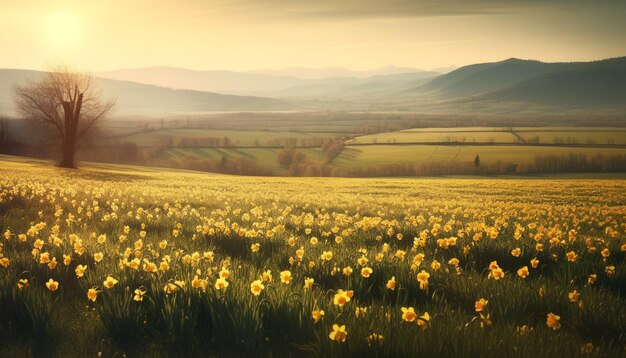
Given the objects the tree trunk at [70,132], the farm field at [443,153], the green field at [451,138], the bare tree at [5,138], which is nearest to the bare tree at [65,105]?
the tree trunk at [70,132]

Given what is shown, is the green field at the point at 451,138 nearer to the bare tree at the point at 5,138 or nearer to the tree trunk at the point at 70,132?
the bare tree at the point at 5,138

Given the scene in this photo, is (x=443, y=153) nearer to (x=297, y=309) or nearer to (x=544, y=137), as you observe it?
(x=544, y=137)

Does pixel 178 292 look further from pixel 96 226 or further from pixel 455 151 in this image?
pixel 455 151

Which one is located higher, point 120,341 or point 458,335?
point 458,335

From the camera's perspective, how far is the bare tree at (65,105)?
144 feet

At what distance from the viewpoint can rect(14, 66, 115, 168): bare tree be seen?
4381cm

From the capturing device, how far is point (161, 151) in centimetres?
9762

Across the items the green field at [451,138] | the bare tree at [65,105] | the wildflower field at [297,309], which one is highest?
the bare tree at [65,105]

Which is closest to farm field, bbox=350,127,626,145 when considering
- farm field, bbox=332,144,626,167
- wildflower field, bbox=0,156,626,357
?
farm field, bbox=332,144,626,167

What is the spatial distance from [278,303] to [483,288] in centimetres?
221

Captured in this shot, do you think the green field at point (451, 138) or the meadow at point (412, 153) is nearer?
the meadow at point (412, 153)

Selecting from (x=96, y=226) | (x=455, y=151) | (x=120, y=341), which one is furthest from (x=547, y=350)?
(x=455, y=151)

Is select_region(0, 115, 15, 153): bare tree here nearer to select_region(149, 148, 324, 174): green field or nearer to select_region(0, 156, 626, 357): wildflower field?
select_region(149, 148, 324, 174): green field

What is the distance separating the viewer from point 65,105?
44312 mm
